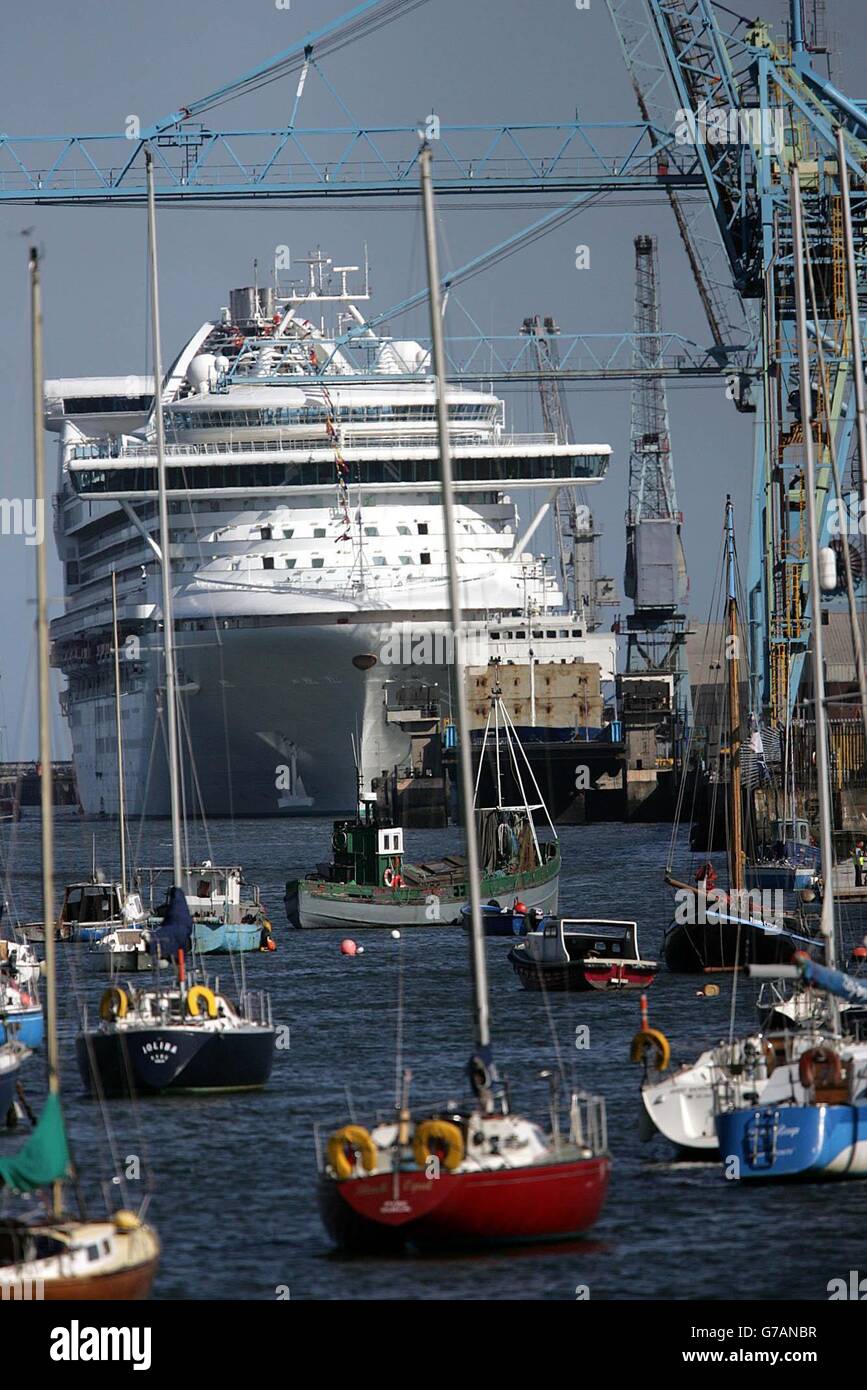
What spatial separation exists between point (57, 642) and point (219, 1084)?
8534 cm

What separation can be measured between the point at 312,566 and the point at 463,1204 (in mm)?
67270

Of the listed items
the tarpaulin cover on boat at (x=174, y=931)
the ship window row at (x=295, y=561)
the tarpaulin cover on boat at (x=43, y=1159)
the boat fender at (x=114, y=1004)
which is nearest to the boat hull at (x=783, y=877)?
the tarpaulin cover on boat at (x=174, y=931)

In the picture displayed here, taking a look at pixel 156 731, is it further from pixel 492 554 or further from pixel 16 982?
pixel 16 982

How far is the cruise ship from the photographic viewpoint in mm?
82562

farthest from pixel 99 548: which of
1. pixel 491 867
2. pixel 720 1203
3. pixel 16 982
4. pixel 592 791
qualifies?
pixel 720 1203

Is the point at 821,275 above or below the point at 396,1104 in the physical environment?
above

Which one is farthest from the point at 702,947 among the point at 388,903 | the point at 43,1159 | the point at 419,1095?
the point at 43,1159

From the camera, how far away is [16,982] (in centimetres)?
Result: 3222

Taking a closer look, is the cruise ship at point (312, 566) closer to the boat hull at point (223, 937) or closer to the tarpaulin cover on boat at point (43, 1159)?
the boat hull at point (223, 937)

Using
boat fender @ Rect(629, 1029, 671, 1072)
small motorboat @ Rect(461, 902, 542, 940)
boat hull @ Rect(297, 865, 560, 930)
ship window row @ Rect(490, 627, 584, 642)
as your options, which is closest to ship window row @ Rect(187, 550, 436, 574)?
ship window row @ Rect(490, 627, 584, 642)

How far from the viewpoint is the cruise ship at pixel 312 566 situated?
8256 centimetres

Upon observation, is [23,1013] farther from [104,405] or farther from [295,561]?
[104,405]
